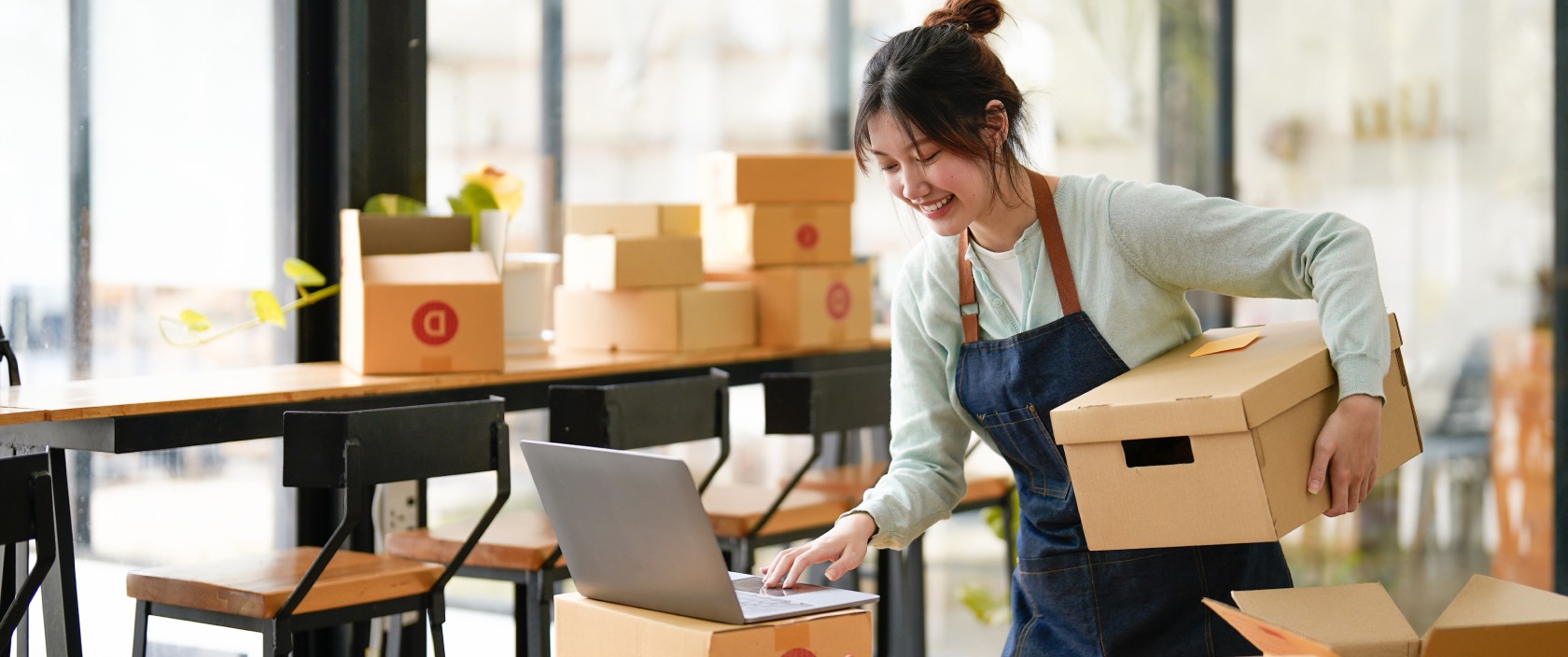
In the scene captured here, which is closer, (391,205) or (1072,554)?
(1072,554)

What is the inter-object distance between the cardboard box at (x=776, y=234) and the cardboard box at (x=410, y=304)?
67cm

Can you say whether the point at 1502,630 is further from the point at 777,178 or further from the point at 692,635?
the point at 777,178

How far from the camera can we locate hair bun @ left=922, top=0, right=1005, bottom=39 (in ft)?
5.71

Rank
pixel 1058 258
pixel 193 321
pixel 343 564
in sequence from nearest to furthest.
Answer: pixel 1058 258 → pixel 343 564 → pixel 193 321

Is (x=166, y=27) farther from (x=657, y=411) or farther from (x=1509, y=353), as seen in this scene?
(x=1509, y=353)

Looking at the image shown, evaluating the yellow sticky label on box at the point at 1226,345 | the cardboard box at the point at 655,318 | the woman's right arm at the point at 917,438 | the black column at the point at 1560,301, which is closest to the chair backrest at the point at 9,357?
the cardboard box at the point at 655,318

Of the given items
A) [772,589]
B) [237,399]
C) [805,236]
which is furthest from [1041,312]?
[805,236]

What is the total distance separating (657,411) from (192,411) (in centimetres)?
76

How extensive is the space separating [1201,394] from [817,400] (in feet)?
4.85

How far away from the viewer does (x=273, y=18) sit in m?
2.97

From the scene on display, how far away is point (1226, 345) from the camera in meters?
1.65

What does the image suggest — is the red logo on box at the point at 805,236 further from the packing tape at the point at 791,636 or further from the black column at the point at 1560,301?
the black column at the point at 1560,301

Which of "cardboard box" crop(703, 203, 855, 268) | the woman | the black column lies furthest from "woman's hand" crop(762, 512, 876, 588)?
the black column

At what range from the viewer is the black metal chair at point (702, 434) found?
2.60 meters
